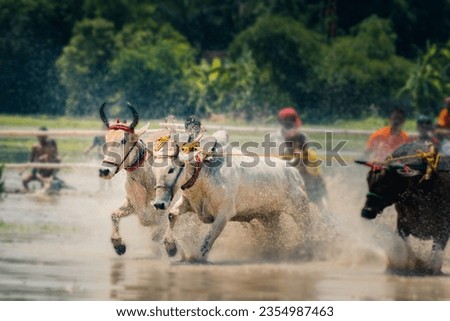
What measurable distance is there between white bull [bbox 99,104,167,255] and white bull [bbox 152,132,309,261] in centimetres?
19

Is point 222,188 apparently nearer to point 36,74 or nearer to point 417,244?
point 417,244

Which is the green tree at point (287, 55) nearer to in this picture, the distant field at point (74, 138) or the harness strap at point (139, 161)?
the distant field at point (74, 138)

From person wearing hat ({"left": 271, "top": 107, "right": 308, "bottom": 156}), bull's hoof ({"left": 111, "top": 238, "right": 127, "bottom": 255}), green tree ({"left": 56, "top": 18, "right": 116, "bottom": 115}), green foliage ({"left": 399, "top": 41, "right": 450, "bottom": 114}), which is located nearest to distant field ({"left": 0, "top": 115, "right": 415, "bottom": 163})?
green foliage ({"left": 399, "top": 41, "right": 450, "bottom": 114})

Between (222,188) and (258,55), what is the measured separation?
101 feet

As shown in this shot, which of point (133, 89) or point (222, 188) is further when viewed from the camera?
point (133, 89)

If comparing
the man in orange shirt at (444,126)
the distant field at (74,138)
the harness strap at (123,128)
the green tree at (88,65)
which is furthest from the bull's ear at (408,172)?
the green tree at (88,65)

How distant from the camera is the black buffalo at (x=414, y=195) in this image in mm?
15109

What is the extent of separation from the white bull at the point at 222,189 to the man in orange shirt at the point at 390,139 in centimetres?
275

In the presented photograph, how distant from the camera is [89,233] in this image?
19.2m

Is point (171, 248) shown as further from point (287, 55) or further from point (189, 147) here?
point (287, 55)

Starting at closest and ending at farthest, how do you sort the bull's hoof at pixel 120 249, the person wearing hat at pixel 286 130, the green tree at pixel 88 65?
the bull's hoof at pixel 120 249, the person wearing hat at pixel 286 130, the green tree at pixel 88 65

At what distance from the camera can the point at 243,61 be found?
45.5 meters

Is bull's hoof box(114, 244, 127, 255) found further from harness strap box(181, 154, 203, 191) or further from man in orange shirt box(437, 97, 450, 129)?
man in orange shirt box(437, 97, 450, 129)
